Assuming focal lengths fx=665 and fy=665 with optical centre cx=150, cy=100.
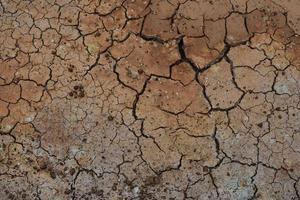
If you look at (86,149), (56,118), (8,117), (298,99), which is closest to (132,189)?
(86,149)

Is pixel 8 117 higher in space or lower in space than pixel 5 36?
lower

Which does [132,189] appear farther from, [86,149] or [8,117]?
[8,117]

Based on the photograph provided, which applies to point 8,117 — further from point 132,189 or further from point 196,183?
point 196,183

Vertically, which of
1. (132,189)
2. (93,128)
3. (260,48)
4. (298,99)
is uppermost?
(260,48)

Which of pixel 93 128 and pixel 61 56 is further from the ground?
pixel 61 56

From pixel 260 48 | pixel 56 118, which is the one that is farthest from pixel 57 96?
pixel 260 48

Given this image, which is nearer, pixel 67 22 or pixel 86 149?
pixel 86 149
